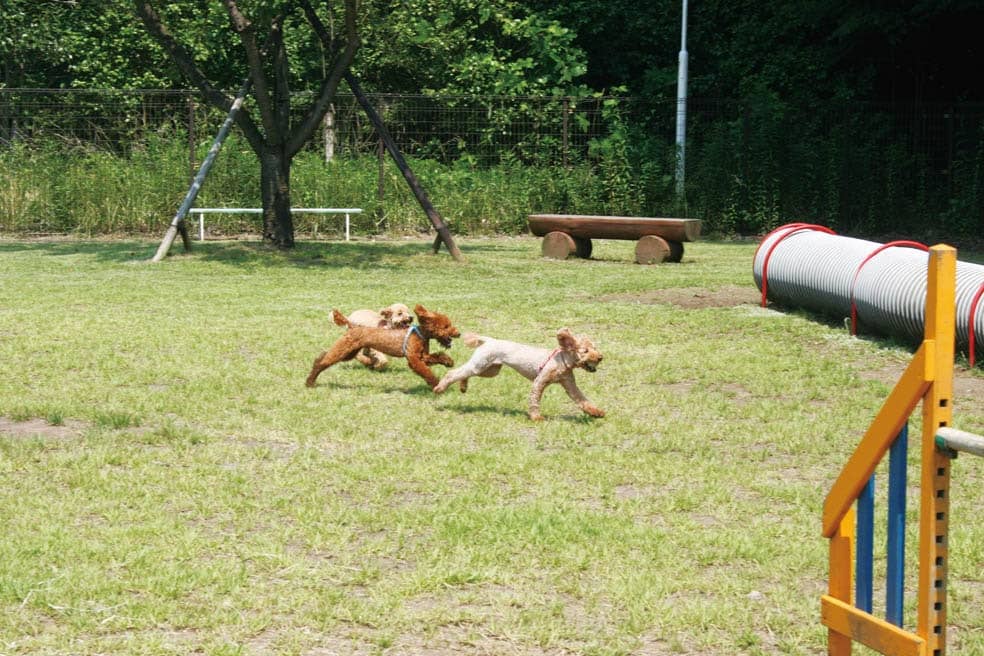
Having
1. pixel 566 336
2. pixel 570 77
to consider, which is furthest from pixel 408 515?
pixel 570 77

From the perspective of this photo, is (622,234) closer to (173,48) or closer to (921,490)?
(173,48)

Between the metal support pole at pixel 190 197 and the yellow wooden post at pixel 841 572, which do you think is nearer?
the yellow wooden post at pixel 841 572

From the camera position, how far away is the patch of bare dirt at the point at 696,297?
1265 centimetres

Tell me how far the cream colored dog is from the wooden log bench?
840cm

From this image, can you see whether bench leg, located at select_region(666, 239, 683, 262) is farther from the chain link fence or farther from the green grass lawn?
the chain link fence

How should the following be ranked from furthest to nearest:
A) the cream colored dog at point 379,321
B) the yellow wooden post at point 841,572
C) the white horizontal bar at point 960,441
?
the cream colored dog at point 379,321, the yellow wooden post at point 841,572, the white horizontal bar at point 960,441

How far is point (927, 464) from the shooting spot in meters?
3.09

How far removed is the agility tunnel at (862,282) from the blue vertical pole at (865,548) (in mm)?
6036

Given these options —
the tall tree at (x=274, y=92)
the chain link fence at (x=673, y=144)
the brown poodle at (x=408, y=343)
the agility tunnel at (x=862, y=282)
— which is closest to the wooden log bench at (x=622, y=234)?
the tall tree at (x=274, y=92)

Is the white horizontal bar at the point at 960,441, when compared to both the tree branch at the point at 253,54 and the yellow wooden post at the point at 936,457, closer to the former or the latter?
the yellow wooden post at the point at 936,457

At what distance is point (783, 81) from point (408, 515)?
85.7ft

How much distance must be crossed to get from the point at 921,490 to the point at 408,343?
497 cm

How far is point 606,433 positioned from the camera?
22.7ft

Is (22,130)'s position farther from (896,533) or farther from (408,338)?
(896,533)
